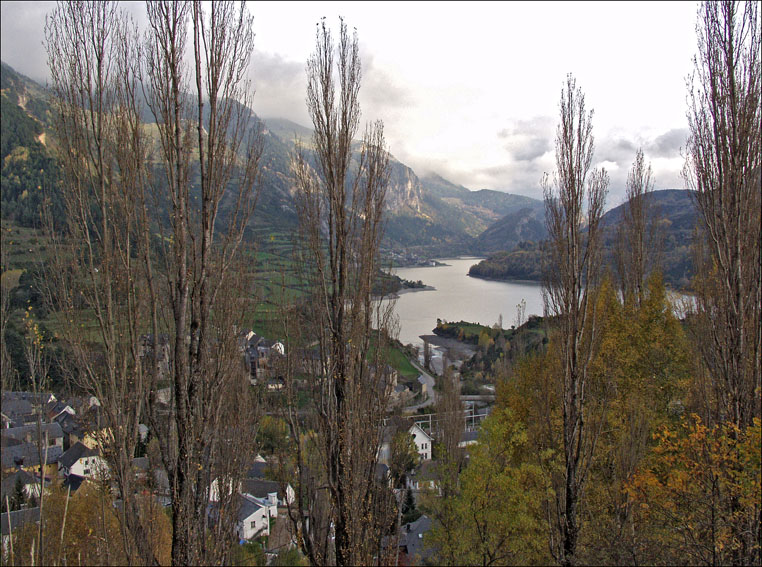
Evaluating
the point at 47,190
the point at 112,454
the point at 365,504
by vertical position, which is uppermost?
the point at 47,190

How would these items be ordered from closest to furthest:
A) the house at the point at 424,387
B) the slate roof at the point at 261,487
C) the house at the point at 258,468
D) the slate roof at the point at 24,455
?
1. the slate roof at the point at 24,455
2. the slate roof at the point at 261,487
3. the house at the point at 258,468
4. the house at the point at 424,387

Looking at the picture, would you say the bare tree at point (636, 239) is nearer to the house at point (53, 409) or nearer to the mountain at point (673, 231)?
the mountain at point (673, 231)

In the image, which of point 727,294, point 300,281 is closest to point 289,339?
point 300,281

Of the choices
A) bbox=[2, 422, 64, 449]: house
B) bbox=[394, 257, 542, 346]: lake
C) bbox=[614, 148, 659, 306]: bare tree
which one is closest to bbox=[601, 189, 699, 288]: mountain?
bbox=[614, 148, 659, 306]: bare tree

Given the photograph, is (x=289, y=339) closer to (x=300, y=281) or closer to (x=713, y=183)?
(x=300, y=281)

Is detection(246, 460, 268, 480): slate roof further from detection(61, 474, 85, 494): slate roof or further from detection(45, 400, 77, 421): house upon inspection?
detection(45, 400, 77, 421): house

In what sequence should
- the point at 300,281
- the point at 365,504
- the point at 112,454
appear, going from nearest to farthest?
the point at 112,454, the point at 365,504, the point at 300,281

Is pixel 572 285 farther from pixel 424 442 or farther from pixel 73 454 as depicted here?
pixel 73 454

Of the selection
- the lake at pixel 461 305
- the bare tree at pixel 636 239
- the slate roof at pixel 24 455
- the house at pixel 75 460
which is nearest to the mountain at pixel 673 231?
the bare tree at pixel 636 239
